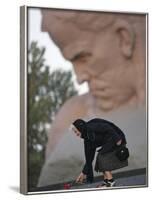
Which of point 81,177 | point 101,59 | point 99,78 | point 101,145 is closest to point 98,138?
point 101,145

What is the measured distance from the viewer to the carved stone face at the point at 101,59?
516 centimetres

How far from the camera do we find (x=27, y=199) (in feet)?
16.7

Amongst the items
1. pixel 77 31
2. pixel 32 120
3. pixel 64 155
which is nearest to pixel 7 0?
pixel 77 31

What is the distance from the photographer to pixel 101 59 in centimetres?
530

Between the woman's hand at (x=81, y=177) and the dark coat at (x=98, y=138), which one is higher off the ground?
the dark coat at (x=98, y=138)

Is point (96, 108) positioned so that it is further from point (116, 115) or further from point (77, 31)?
point (77, 31)

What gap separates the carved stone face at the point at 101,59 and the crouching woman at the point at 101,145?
0.18 m

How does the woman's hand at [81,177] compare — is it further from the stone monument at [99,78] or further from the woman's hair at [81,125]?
the woman's hair at [81,125]

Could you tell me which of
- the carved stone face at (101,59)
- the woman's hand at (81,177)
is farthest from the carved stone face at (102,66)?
the woman's hand at (81,177)

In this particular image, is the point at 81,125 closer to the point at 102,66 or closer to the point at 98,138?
the point at 98,138

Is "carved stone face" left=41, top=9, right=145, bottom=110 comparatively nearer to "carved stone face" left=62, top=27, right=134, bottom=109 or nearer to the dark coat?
"carved stone face" left=62, top=27, right=134, bottom=109

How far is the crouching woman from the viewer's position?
525 cm

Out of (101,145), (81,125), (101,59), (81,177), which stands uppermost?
(101,59)

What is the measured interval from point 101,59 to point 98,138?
65 centimetres
